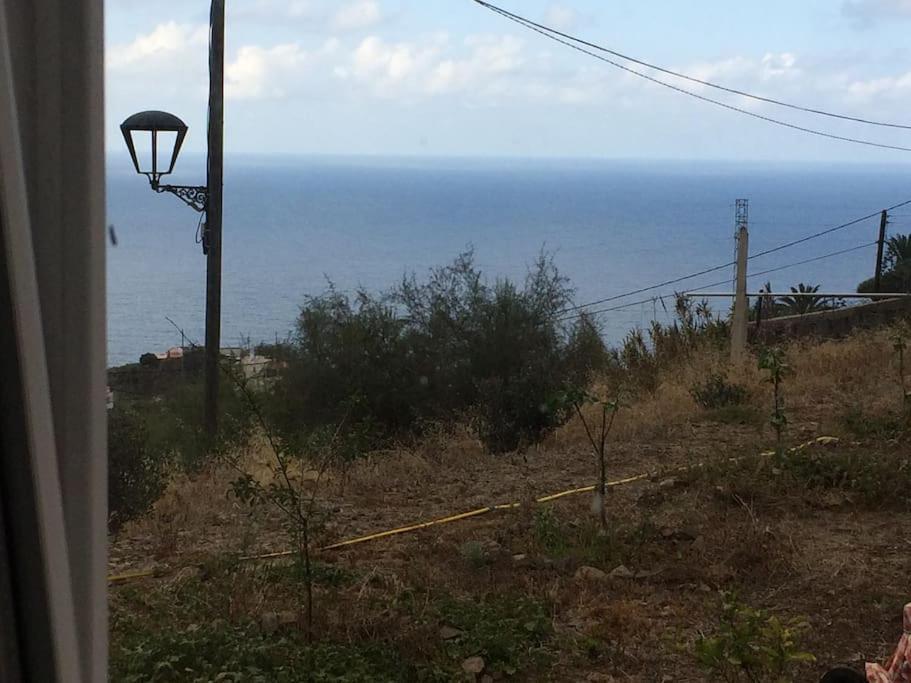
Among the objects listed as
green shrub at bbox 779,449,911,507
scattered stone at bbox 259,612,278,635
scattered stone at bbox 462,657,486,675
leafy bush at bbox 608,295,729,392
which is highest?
leafy bush at bbox 608,295,729,392

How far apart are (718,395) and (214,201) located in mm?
3708

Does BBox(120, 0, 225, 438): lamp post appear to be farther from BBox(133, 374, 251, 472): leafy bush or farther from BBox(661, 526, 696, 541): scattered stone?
BBox(661, 526, 696, 541): scattered stone

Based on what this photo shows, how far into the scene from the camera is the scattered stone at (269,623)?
277 centimetres

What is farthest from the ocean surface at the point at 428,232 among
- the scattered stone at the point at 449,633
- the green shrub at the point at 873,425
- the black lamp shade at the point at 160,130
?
the green shrub at the point at 873,425

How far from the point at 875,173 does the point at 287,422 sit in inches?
7592

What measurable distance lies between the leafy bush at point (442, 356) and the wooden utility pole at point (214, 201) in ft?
1.45

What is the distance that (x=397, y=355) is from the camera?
757 centimetres

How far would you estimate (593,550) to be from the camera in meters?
3.56

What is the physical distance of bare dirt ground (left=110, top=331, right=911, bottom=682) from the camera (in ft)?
9.31

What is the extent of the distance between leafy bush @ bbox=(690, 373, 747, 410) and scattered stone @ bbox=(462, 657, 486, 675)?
4.39 m

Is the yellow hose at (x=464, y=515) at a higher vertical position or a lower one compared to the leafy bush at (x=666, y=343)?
lower

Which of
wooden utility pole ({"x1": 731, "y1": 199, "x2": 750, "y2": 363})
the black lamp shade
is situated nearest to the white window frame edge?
the black lamp shade

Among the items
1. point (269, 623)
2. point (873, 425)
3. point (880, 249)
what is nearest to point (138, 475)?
point (269, 623)

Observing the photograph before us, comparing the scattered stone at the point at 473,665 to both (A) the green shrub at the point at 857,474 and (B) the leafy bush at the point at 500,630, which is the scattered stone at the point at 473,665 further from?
(A) the green shrub at the point at 857,474
